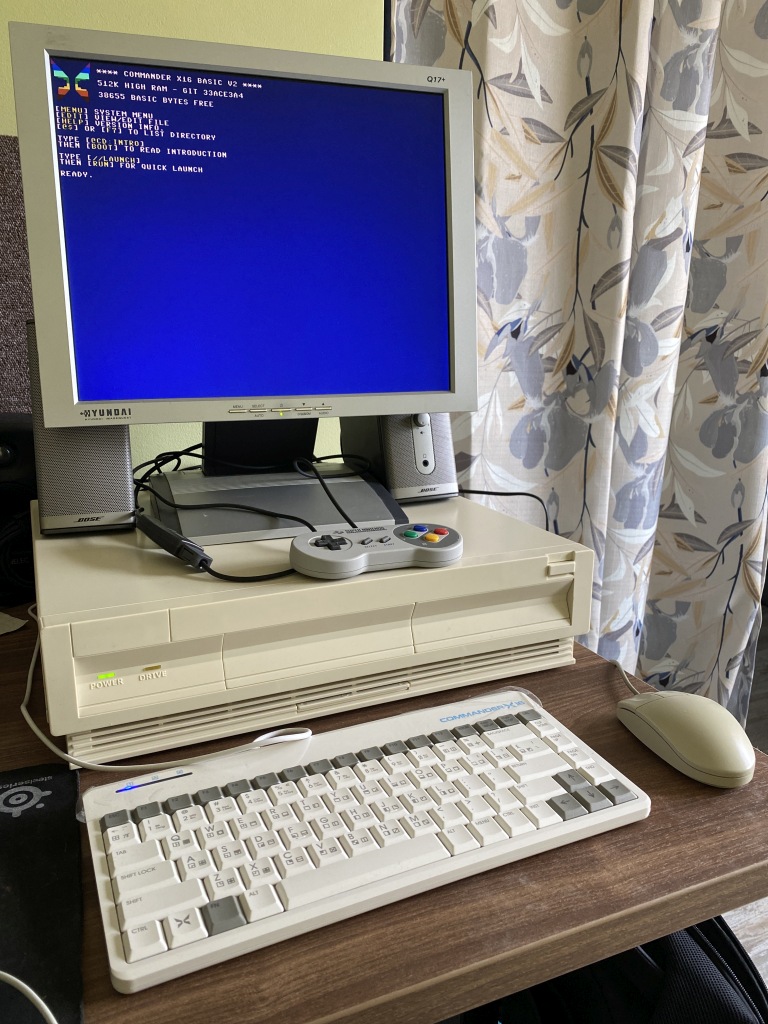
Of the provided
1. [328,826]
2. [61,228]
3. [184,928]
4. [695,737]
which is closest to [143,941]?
[184,928]

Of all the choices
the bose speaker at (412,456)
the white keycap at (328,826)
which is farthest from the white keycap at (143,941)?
the bose speaker at (412,456)

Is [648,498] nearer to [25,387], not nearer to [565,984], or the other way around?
[565,984]

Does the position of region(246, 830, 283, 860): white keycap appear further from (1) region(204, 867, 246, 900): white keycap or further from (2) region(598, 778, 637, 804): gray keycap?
(2) region(598, 778, 637, 804): gray keycap

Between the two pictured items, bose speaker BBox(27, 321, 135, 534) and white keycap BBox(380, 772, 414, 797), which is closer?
white keycap BBox(380, 772, 414, 797)

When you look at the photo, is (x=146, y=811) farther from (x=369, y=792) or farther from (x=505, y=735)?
(x=505, y=735)

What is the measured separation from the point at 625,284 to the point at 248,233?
682 mm

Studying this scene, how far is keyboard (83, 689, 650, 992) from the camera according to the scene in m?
0.39

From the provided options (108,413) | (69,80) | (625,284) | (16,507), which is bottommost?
(16,507)

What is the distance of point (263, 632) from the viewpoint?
57 centimetres

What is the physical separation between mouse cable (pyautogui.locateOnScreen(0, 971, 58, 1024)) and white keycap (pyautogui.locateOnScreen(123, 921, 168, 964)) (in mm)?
39

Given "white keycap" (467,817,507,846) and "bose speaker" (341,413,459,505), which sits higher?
"bose speaker" (341,413,459,505)

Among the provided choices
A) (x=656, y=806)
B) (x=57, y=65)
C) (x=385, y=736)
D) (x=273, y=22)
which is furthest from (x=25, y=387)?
(x=656, y=806)

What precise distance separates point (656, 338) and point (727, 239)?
22cm

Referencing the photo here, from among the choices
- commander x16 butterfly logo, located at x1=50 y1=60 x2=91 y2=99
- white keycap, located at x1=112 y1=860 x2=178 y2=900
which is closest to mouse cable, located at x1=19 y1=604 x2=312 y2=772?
white keycap, located at x1=112 y1=860 x2=178 y2=900
